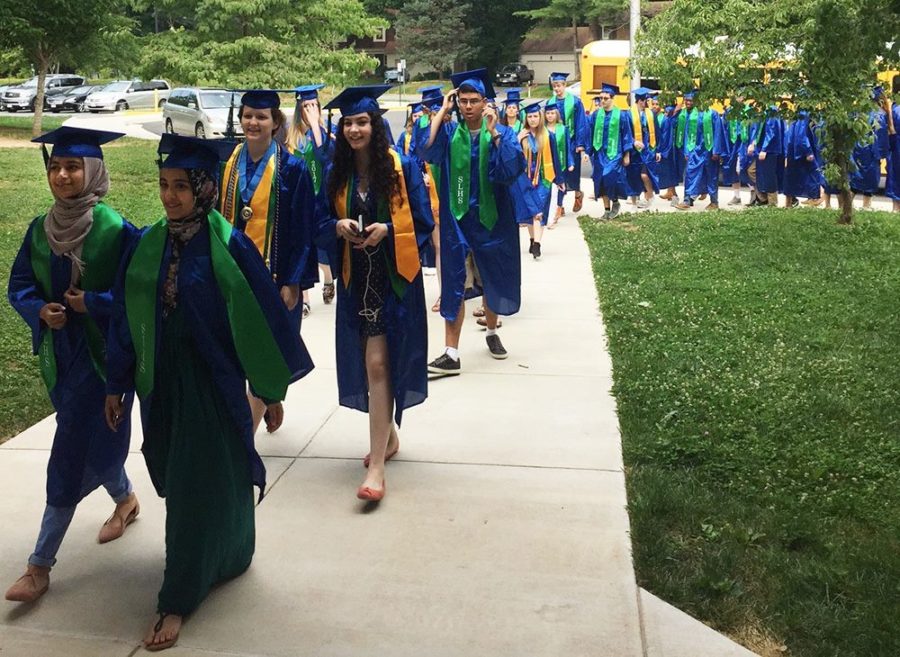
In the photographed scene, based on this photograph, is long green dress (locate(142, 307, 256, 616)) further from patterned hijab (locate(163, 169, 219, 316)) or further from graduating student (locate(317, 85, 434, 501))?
graduating student (locate(317, 85, 434, 501))

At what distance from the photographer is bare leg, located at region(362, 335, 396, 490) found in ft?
16.5

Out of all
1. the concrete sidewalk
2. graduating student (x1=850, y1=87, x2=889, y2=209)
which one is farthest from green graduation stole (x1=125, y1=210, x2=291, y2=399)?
graduating student (x1=850, y1=87, x2=889, y2=209)

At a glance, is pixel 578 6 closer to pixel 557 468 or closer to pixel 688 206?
pixel 688 206

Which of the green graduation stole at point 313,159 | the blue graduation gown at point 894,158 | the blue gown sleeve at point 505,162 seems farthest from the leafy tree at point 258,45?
the blue gown sleeve at point 505,162

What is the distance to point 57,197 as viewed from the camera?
12.6 feet

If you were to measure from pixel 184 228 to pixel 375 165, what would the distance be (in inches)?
55.4

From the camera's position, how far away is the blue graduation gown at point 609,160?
47.3 ft

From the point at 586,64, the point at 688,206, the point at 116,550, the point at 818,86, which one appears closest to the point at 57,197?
the point at 116,550

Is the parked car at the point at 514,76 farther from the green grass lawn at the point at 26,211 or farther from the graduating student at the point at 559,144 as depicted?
the graduating student at the point at 559,144

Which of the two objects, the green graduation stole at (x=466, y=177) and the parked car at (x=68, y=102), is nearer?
the green graduation stole at (x=466, y=177)

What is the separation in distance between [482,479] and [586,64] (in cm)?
2108

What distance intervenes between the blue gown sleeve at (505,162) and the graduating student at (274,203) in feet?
6.98

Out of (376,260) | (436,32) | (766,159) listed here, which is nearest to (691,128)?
(766,159)

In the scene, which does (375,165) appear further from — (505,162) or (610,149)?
(610,149)
